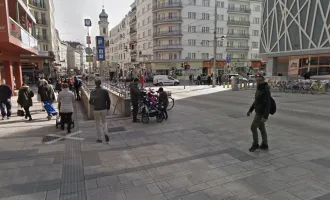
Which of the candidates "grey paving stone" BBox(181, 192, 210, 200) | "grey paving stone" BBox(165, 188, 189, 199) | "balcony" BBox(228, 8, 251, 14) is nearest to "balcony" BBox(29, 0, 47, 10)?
"balcony" BBox(228, 8, 251, 14)

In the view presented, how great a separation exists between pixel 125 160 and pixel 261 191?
292 centimetres

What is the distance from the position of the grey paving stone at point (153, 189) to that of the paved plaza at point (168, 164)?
0.02m

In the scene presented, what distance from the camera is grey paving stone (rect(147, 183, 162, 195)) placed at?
379 centimetres

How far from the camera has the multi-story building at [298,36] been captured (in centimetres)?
2352

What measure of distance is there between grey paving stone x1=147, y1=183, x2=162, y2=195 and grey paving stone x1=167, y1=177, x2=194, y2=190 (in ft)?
0.88

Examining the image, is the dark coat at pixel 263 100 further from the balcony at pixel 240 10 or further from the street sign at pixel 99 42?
the balcony at pixel 240 10

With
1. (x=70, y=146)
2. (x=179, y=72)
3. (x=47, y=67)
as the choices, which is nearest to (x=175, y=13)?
(x=179, y=72)

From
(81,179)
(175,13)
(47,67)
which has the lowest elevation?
(81,179)

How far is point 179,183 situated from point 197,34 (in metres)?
47.9

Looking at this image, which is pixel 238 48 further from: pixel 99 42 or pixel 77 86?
pixel 99 42

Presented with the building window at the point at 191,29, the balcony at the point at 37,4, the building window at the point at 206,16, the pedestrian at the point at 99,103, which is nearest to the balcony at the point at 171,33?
the building window at the point at 191,29

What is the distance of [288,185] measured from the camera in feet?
12.8

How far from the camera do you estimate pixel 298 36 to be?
26.3 metres

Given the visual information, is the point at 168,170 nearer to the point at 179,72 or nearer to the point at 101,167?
the point at 101,167
